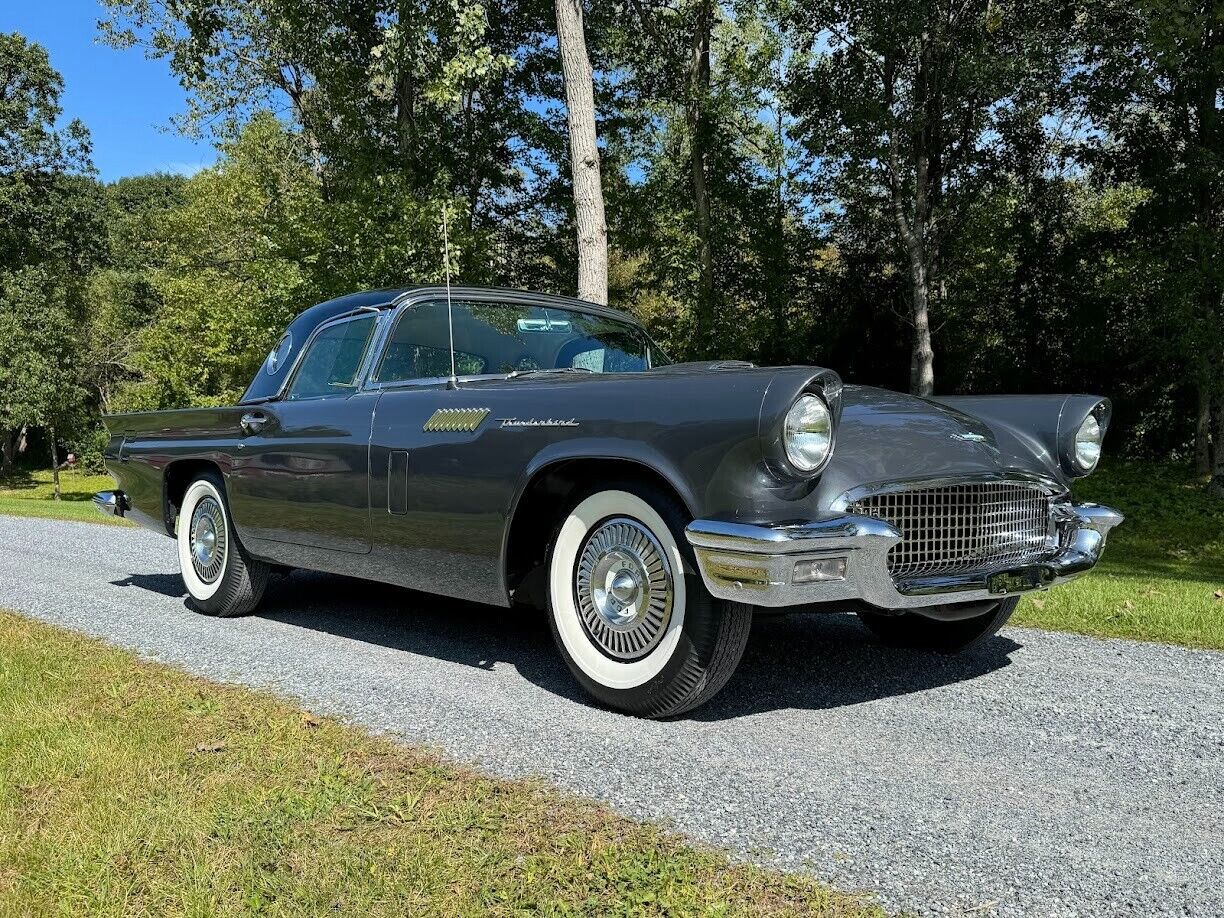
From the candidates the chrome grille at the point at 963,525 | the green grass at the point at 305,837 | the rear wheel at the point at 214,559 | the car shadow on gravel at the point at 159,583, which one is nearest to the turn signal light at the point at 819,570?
the chrome grille at the point at 963,525

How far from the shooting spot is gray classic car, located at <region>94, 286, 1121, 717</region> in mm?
2947

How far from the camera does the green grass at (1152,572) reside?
16.1 ft

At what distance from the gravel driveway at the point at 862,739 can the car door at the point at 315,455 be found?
1.83 ft

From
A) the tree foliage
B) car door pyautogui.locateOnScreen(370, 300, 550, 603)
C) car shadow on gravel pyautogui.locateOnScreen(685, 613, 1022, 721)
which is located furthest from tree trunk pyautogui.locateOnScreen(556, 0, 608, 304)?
car shadow on gravel pyautogui.locateOnScreen(685, 613, 1022, 721)

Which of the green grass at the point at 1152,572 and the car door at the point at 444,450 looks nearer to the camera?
the car door at the point at 444,450

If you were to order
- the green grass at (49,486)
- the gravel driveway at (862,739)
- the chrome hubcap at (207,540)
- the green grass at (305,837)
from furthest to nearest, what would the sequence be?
the green grass at (49,486)
the chrome hubcap at (207,540)
the gravel driveway at (862,739)
the green grass at (305,837)

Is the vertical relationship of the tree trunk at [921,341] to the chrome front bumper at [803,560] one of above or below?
above

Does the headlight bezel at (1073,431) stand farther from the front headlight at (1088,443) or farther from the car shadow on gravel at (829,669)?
the car shadow on gravel at (829,669)

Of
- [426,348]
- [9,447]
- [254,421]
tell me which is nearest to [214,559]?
[254,421]

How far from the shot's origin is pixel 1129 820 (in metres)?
2.46

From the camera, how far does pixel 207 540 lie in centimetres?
538

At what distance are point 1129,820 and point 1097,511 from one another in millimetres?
1650

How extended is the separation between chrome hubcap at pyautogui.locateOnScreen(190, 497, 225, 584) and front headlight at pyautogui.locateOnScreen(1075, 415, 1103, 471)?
4410 millimetres

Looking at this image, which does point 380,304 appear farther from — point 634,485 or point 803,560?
point 803,560
